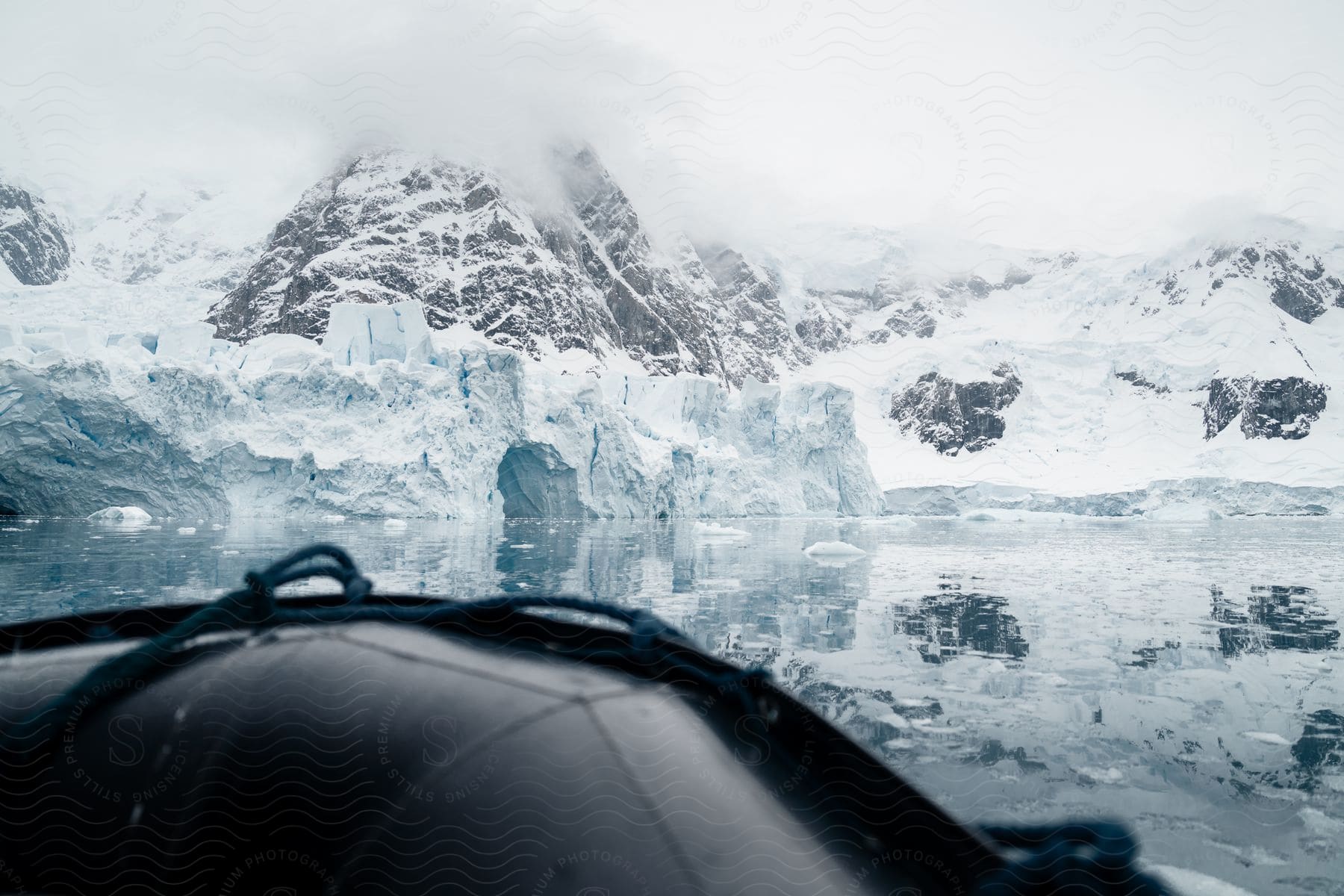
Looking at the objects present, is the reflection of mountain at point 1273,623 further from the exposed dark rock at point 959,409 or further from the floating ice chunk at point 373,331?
the exposed dark rock at point 959,409

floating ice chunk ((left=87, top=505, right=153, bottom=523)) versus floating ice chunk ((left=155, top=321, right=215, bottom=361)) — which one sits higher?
floating ice chunk ((left=155, top=321, right=215, bottom=361))

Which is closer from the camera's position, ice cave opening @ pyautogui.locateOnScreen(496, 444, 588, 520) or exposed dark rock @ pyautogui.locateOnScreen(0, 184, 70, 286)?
ice cave opening @ pyautogui.locateOnScreen(496, 444, 588, 520)

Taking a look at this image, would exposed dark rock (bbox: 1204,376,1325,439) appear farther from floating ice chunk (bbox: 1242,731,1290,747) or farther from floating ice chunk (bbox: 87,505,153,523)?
floating ice chunk (bbox: 1242,731,1290,747)

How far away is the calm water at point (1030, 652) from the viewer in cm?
207

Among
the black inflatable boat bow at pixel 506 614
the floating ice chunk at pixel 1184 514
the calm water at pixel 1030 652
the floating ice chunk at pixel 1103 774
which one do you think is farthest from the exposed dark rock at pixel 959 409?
the black inflatable boat bow at pixel 506 614

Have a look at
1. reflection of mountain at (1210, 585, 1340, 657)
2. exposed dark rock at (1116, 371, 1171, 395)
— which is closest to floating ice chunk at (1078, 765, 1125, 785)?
reflection of mountain at (1210, 585, 1340, 657)

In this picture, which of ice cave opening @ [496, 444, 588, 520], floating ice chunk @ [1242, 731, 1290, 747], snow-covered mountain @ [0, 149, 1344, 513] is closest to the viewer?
floating ice chunk @ [1242, 731, 1290, 747]

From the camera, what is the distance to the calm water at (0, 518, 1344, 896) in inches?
81.4

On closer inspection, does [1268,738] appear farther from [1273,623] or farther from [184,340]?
[184,340]

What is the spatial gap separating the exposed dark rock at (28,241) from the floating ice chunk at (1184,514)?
58699 mm

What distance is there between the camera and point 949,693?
10.7 ft

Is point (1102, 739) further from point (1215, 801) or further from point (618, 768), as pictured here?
point (618, 768)

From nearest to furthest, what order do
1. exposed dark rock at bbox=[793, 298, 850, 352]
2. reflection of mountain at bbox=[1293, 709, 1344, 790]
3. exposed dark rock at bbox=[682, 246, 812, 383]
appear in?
1. reflection of mountain at bbox=[1293, 709, 1344, 790]
2. exposed dark rock at bbox=[682, 246, 812, 383]
3. exposed dark rock at bbox=[793, 298, 850, 352]

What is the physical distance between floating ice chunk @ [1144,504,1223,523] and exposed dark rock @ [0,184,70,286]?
58699 mm
